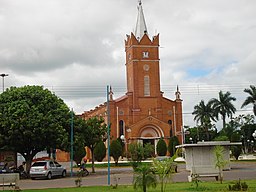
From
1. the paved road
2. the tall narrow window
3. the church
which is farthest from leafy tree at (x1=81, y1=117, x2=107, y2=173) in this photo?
the tall narrow window

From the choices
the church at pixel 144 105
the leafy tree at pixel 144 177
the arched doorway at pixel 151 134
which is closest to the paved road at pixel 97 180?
the leafy tree at pixel 144 177

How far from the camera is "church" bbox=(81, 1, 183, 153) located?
70.3 metres

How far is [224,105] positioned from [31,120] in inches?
2152

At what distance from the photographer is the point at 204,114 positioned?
83.5 m

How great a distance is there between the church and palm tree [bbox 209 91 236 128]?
31.8ft

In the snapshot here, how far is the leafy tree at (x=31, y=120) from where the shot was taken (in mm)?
31672

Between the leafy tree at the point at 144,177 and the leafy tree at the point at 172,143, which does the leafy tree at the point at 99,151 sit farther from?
the leafy tree at the point at 144,177

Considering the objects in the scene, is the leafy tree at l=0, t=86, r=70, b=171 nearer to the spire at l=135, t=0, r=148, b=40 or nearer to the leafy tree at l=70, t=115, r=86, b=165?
the leafy tree at l=70, t=115, r=86, b=165

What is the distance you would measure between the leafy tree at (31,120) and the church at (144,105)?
113 ft

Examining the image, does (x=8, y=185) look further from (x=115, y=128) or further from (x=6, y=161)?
(x=115, y=128)

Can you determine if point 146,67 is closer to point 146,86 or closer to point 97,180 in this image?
point 146,86

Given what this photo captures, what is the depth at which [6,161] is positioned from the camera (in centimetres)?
3828

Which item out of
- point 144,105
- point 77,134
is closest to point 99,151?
point 77,134

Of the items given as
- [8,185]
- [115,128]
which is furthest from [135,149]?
[8,185]
